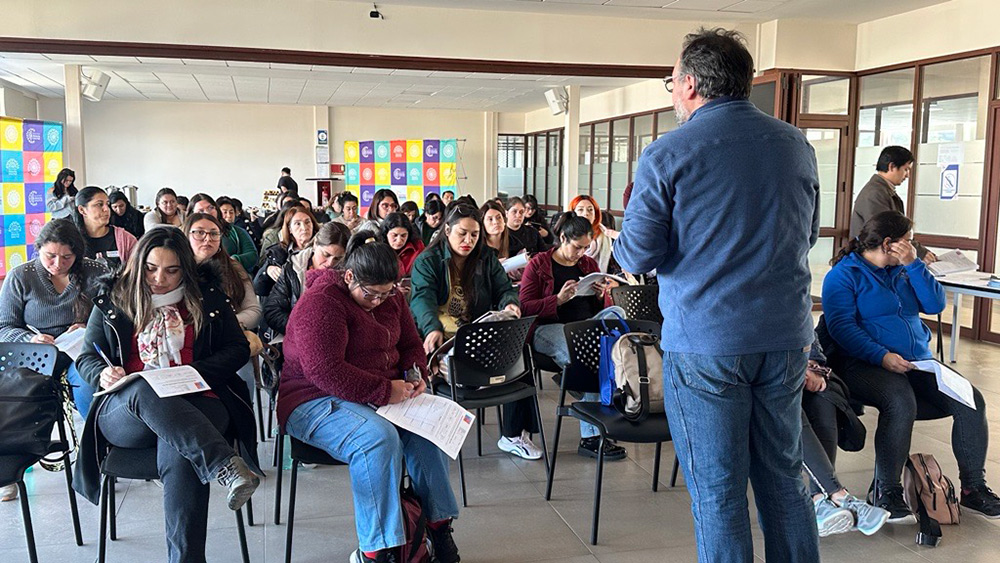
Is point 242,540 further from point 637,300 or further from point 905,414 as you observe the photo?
point 905,414

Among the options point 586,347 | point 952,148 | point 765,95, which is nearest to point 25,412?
point 586,347

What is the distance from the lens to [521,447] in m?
3.92

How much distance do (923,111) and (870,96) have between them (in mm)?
825

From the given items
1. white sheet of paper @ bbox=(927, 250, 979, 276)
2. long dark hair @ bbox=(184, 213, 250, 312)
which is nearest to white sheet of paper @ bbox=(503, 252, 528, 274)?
long dark hair @ bbox=(184, 213, 250, 312)

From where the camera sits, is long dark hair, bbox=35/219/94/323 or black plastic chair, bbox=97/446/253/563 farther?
long dark hair, bbox=35/219/94/323

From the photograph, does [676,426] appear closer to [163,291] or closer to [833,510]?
[833,510]

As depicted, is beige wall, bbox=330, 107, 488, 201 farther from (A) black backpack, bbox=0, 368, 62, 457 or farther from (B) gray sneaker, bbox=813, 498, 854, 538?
(B) gray sneaker, bbox=813, 498, 854, 538

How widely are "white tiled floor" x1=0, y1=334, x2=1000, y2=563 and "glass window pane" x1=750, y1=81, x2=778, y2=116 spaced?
5.21 metres

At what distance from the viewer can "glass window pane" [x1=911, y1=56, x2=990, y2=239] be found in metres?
6.72

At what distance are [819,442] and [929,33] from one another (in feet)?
19.1

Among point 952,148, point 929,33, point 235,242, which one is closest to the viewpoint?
point 235,242

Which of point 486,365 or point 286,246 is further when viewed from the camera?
point 286,246

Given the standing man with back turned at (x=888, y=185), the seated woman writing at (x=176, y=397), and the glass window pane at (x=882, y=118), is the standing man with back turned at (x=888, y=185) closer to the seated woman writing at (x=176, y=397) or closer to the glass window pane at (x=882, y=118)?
the glass window pane at (x=882, y=118)

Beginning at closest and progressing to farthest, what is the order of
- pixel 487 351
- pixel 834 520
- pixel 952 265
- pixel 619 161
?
1. pixel 834 520
2. pixel 487 351
3. pixel 952 265
4. pixel 619 161
